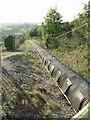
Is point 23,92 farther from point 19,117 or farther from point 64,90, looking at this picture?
point 19,117

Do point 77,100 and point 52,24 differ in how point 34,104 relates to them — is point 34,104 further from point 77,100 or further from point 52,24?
point 52,24

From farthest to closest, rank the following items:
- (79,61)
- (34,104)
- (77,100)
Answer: (79,61) → (34,104) → (77,100)

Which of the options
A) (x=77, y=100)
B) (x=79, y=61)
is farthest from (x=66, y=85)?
(x=79, y=61)

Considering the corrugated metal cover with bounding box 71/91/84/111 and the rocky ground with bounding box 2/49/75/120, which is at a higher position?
the corrugated metal cover with bounding box 71/91/84/111

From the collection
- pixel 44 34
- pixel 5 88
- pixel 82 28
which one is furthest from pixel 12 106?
pixel 44 34

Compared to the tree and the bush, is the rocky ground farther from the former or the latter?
the tree

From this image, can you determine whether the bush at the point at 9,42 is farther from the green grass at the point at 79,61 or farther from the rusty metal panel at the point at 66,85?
the rusty metal panel at the point at 66,85

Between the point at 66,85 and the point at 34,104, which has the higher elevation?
the point at 66,85

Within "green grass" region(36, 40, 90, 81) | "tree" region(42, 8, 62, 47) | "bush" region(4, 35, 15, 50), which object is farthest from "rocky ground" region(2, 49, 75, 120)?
"tree" region(42, 8, 62, 47)

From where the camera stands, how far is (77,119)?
6.48 feet

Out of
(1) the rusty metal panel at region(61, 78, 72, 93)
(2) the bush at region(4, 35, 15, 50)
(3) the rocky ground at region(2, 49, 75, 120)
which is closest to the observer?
(3) the rocky ground at region(2, 49, 75, 120)

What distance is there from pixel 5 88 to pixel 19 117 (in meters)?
2.30

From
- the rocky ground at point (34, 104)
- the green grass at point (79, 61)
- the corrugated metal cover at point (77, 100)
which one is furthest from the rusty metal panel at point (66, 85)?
the green grass at point (79, 61)

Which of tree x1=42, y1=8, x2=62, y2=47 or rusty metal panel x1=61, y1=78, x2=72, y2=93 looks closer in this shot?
rusty metal panel x1=61, y1=78, x2=72, y2=93
